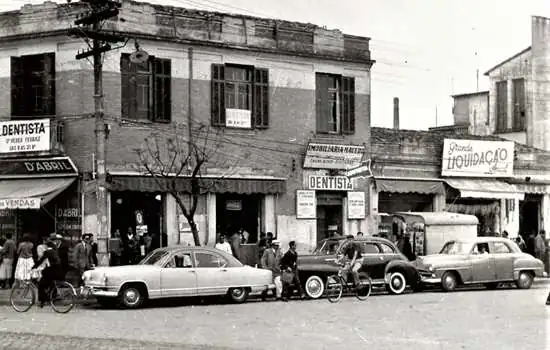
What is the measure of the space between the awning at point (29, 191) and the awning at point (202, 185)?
5.04 feet

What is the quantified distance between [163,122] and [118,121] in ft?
5.15

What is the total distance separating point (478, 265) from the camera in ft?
86.4

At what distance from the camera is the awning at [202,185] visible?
27422mm

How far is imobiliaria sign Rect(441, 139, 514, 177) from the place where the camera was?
3541 cm

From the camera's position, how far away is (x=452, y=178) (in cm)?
3547

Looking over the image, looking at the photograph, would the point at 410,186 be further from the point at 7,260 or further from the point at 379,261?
the point at 7,260

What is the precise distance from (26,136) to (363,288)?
11.4m

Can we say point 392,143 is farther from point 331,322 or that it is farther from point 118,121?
point 331,322

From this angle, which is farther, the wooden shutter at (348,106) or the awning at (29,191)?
the wooden shutter at (348,106)

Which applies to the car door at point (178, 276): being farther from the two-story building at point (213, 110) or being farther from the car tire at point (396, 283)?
the two-story building at point (213, 110)

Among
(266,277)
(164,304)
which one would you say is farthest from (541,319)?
(164,304)

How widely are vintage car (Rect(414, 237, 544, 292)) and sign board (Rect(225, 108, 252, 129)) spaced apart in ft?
25.3

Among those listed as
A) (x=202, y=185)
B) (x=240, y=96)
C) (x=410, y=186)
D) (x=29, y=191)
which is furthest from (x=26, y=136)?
(x=410, y=186)

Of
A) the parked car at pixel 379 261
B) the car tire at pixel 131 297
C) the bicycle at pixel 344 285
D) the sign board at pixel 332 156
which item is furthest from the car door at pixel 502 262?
the car tire at pixel 131 297
